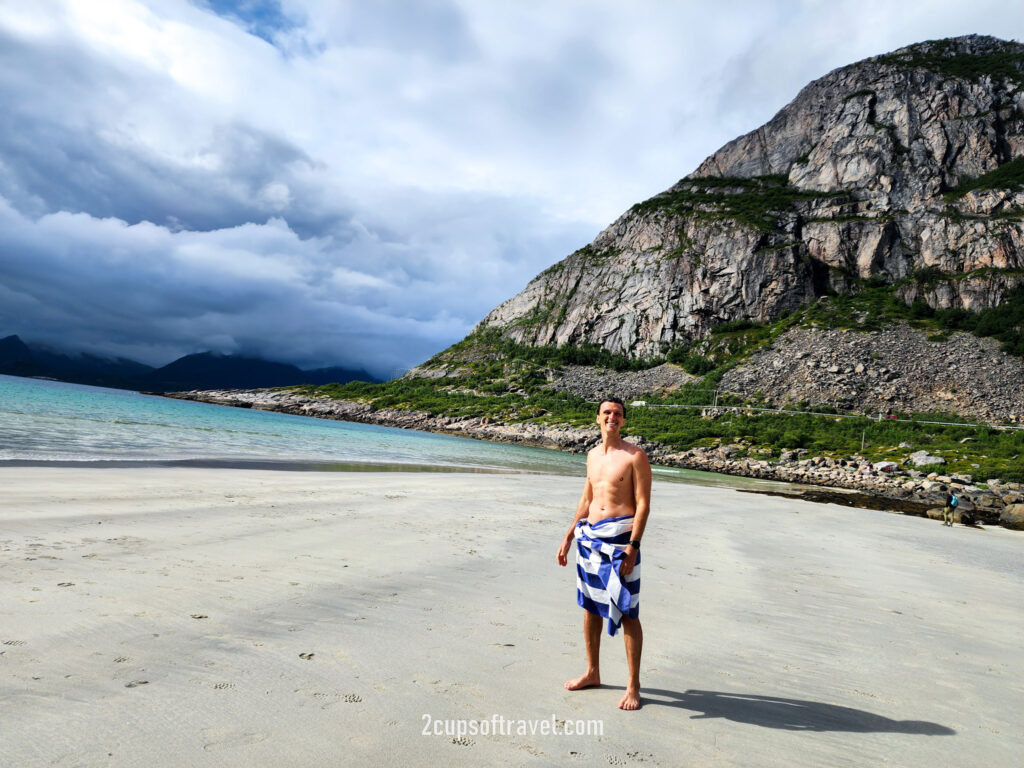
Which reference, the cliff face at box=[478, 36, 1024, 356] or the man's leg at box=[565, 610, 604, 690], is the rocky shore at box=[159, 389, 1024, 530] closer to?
the man's leg at box=[565, 610, 604, 690]

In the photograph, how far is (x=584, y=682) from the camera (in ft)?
13.4

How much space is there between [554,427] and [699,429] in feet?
53.8

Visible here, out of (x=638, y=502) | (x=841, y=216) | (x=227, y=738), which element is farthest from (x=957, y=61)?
(x=227, y=738)

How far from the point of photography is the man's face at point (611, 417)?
4.39 meters

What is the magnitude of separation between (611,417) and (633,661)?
6.14 feet

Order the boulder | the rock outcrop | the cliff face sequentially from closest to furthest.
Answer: the boulder < the rock outcrop < the cliff face

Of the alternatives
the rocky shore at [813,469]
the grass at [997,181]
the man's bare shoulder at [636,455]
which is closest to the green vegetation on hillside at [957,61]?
the grass at [997,181]

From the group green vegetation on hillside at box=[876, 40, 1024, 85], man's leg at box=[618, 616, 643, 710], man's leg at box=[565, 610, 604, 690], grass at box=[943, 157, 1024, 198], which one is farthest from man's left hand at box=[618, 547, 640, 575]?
green vegetation on hillside at box=[876, 40, 1024, 85]

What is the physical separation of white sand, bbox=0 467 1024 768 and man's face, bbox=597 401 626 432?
2081 mm

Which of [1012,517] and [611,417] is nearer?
[611,417]

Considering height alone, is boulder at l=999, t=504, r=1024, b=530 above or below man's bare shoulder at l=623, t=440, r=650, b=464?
below

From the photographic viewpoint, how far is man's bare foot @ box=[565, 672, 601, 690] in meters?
4.05

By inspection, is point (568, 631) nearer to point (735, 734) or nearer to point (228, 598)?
point (735, 734)

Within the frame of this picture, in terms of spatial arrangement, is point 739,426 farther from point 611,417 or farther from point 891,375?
point 611,417
